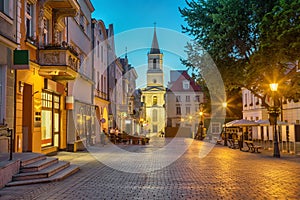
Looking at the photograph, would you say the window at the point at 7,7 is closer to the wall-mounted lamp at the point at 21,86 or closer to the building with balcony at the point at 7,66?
the building with balcony at the point at 7,66

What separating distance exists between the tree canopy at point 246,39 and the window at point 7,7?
34.7 feet

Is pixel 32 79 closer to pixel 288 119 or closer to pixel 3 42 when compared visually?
pixel 3 42

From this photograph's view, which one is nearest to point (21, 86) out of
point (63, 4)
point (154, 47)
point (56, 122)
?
point (63, 4)

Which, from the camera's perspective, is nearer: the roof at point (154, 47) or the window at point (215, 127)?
the window at point (215, 127)

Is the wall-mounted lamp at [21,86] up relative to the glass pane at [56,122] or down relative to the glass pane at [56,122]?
up

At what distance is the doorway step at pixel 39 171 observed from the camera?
33.7 ft

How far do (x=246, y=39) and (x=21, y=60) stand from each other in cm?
1271

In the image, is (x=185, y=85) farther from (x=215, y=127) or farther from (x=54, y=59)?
(x=54, y=59)

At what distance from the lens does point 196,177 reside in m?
11.7

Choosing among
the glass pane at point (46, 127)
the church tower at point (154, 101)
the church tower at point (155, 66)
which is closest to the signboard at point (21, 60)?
the glass pane at point (46, 127)

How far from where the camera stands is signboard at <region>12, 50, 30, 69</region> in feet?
44.3

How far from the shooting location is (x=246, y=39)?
21.2 m

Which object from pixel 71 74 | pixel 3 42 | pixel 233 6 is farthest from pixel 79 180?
pixel 233 6

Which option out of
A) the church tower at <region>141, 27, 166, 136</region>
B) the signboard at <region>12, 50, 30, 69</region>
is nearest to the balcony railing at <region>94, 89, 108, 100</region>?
the signboard at <region>12, 50, 30, 69</region>
